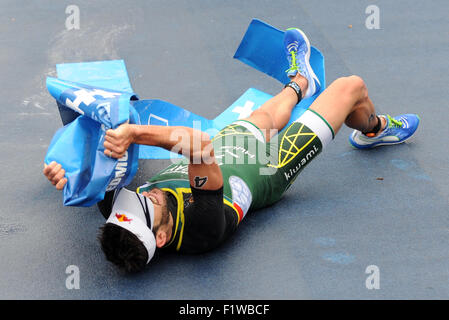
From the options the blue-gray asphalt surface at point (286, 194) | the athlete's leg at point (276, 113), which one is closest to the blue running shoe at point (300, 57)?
the athlete's leg at point (276, 113)

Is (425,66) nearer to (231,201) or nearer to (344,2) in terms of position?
(344,2)

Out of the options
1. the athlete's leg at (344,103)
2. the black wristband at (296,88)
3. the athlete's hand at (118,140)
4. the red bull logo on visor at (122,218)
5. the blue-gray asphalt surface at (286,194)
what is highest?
the athlete's hand at (118,140)

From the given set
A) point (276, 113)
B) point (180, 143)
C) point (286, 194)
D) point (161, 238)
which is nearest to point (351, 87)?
point (276, 113)

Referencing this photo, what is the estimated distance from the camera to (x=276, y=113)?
2.85 m

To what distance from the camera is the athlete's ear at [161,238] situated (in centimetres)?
210

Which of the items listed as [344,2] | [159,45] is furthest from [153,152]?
[344,2]

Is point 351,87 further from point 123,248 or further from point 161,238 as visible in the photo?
point 123,248

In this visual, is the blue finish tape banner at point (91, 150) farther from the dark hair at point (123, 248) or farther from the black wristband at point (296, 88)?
the black wristband at point (296, 88)

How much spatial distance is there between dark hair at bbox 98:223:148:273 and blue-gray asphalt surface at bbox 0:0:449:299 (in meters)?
0.10

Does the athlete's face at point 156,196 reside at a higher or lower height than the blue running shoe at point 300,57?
lower

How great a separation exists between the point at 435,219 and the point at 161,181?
114cm

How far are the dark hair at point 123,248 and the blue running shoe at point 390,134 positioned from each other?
1.33 metres

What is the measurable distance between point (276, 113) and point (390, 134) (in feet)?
1.91

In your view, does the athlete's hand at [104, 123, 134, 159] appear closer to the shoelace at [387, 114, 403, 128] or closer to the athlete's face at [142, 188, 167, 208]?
the athlete's face at [142, 188, 167, 208]
